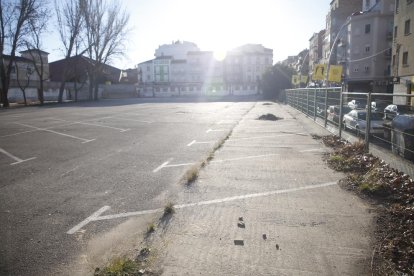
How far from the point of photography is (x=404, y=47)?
37.3 meters

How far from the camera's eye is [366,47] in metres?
60.4

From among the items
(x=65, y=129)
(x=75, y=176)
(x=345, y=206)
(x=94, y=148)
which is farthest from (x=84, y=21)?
(x=345, y=206)

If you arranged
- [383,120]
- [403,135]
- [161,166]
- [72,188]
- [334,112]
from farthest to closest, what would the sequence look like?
[334,112] → [383,120] → [161,166] → [403,135] → [72,188]

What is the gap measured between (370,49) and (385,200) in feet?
199

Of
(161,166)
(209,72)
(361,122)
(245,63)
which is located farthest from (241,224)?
(245,63)

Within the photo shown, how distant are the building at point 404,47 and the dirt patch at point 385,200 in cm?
3014

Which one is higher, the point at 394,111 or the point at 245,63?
the point at 245,63

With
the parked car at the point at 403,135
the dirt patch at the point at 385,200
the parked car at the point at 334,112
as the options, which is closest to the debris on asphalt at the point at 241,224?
the dirt patch at the point at 385,200

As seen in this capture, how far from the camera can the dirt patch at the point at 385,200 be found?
379 cm

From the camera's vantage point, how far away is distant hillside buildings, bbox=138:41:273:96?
107 m

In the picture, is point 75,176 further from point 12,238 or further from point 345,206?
point 345,206

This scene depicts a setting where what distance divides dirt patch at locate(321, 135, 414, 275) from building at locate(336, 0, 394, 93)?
176 ft

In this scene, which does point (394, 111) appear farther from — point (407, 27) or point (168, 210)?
point (407, 27)

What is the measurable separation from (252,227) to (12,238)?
9.66ft
